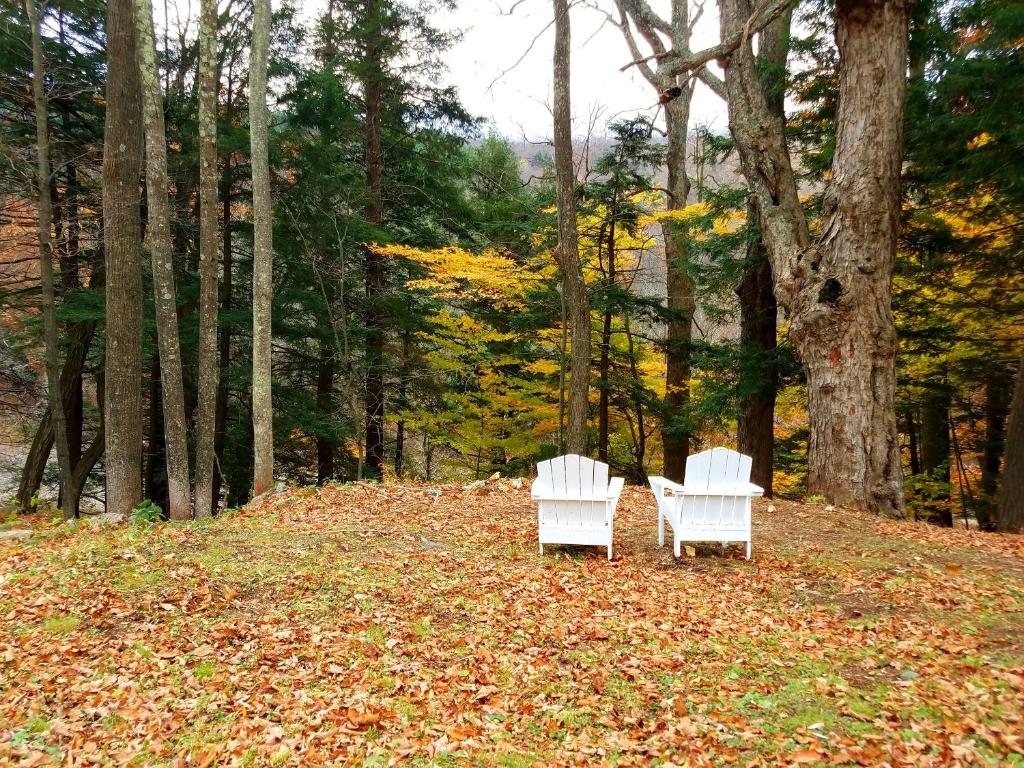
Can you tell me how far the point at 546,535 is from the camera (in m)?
5.19

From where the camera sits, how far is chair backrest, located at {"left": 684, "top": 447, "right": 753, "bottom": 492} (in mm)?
4902

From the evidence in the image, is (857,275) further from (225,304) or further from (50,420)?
(50,420)

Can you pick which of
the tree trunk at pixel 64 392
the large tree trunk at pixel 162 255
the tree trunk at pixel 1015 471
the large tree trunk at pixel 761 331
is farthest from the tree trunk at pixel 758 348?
the tree trunk at pixel 64 392

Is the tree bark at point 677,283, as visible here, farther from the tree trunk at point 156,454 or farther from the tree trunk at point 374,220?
the tree trunk at point 156,454

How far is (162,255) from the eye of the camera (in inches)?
291

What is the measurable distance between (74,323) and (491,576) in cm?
1006

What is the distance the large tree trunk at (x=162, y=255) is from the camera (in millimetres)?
7125

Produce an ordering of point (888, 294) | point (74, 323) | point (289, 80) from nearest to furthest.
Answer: point (888, 294) < point (74, 323) < point (289, 80)

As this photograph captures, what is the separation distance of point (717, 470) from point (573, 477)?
1174mm

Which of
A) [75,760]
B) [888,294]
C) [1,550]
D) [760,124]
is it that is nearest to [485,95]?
[760,124]

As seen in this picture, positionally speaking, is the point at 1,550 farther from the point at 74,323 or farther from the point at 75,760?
the point at 74,323

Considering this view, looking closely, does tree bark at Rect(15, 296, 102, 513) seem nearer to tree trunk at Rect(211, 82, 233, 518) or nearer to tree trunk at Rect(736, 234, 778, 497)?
tree trunk at Rect(211, 82, 233, 518)

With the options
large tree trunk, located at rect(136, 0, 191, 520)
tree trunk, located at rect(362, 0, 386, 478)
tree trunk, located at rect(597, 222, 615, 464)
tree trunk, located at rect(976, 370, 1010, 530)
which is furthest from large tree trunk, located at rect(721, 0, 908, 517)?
tree trunk, located at rect(362, 0, 386, 478)

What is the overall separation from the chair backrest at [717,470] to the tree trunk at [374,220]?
852 centimetres
